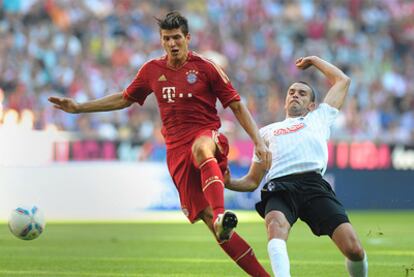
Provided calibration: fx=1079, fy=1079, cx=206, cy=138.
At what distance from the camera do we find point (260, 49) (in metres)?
27.5

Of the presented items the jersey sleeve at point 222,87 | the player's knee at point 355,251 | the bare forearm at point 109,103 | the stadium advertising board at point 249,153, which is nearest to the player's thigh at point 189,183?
the jersey sleeve at point 222,87

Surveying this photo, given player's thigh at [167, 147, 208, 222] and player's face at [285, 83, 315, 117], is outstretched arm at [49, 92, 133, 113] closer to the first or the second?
player's thigh at [167, 147, 208, 222]

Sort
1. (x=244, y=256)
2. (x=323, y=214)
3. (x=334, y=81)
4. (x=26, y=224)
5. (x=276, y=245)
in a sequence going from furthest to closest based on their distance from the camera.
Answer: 1. (x=26, y=224)
2. (x=334, y=81)
3. (x=244, y=256)
4. (x=323, y=214)
5. (x=276, y=245)

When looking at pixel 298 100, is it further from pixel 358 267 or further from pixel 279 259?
pixel 279 259

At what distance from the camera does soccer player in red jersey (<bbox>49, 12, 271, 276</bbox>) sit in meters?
8.96

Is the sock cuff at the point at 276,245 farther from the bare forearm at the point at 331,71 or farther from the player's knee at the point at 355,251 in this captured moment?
the bare forearm at the point at 331,71

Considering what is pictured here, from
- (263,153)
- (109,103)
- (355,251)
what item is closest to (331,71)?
(263,153)

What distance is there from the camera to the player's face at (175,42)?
9.02m

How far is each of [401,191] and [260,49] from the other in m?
6.99

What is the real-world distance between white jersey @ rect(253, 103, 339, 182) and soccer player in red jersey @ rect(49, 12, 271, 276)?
285 millimetres

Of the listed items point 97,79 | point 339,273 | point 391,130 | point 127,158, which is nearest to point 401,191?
point 391,130

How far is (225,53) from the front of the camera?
27.0 metres

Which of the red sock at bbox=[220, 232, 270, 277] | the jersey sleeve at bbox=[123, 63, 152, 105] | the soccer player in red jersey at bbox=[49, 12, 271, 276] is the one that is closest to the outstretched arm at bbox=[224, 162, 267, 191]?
the soccer player in red jersey at bbox=[49, 12, 271, 276]

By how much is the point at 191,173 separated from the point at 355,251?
1.57 metres
